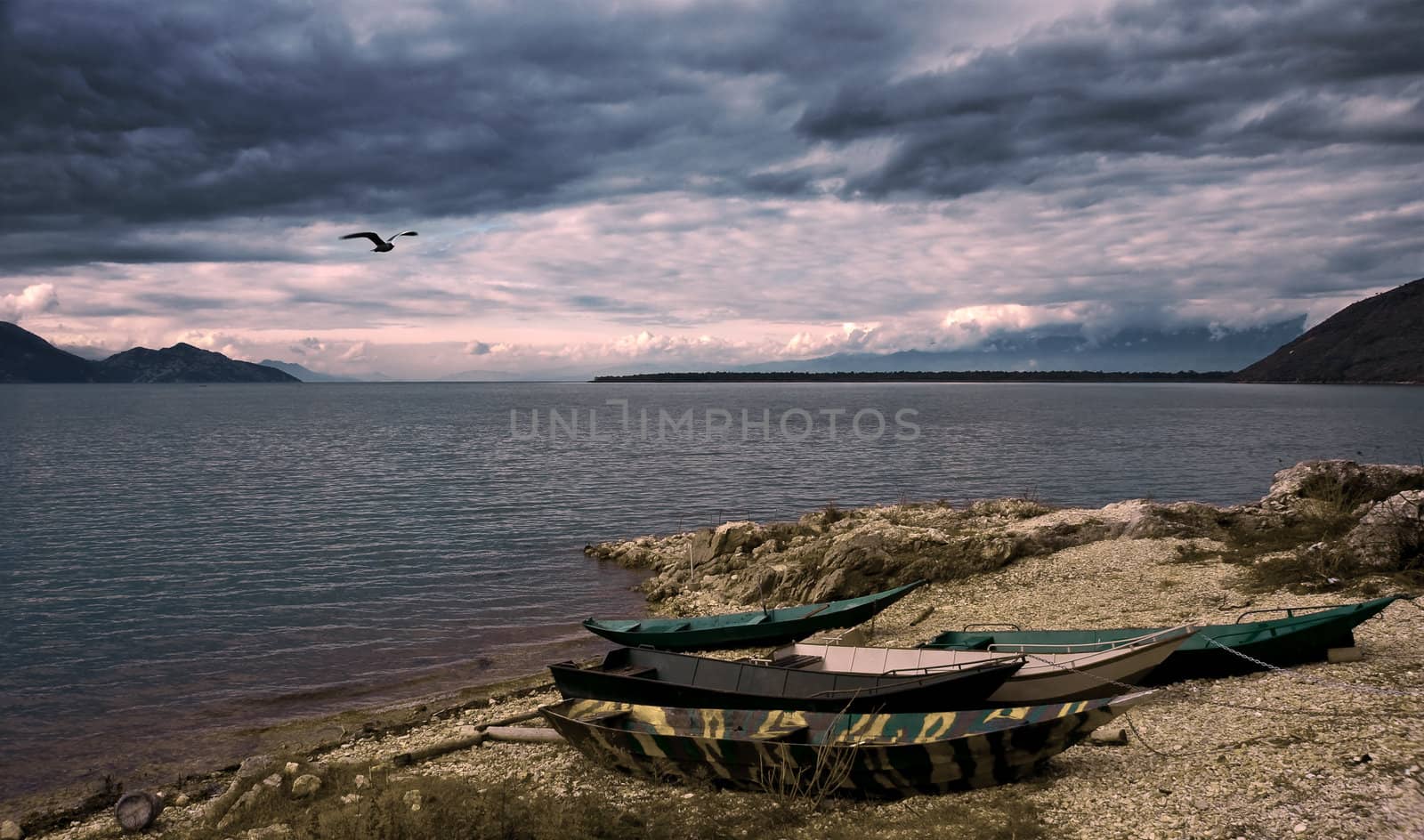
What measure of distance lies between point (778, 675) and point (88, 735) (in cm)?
1528

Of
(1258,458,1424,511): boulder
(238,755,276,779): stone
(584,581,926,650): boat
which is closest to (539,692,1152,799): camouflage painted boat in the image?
(238,755,276,779): stone

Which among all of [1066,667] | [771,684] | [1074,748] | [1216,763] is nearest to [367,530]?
[771,684]

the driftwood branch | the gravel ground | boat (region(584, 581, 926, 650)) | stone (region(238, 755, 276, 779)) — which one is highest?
the gravel ground

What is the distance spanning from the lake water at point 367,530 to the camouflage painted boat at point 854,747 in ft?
31.9

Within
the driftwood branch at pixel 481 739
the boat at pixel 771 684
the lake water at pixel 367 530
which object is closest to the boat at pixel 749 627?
the lake water at pixel 367 530

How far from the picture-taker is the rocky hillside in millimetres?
20922

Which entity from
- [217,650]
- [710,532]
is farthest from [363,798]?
[710,532]

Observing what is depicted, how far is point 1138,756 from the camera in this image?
12.0m

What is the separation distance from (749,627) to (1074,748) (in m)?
9.01

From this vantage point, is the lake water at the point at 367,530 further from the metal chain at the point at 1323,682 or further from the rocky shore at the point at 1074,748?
the metal chain at the point at 1323,682

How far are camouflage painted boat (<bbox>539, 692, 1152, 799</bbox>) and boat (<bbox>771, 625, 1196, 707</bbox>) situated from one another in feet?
5.01

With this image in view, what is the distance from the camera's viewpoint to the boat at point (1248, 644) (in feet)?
49.1

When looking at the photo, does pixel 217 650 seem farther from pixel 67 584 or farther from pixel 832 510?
pixel 832 510

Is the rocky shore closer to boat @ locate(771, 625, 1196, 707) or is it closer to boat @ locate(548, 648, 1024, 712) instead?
boat @ locate(771, 625, 1196, 707)
